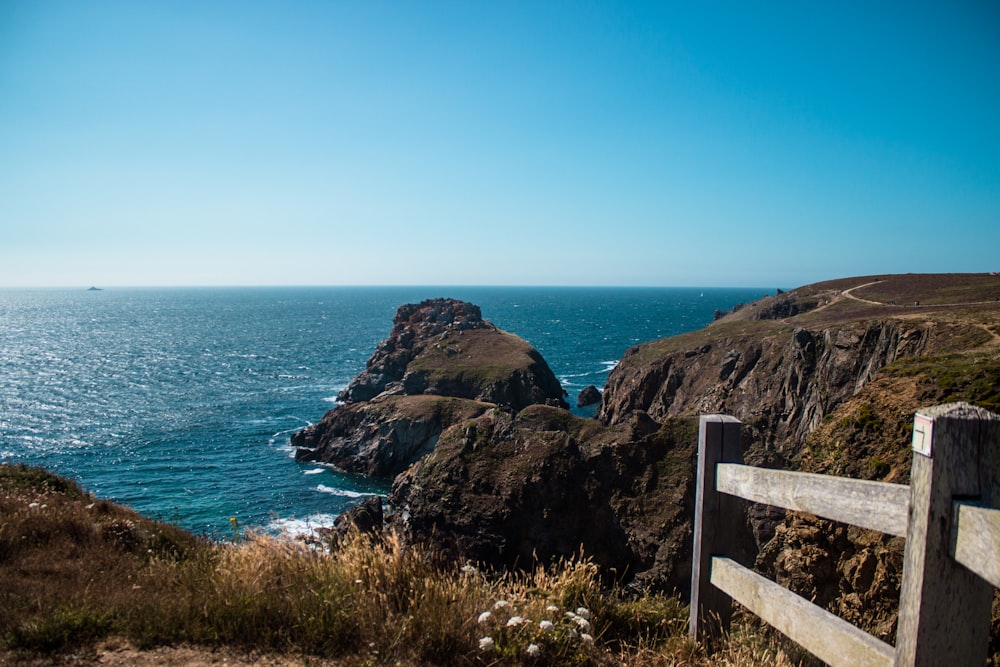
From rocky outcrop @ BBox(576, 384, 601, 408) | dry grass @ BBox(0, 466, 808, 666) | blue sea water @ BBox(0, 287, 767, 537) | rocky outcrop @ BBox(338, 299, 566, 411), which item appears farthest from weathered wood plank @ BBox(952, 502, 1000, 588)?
rocky outcrop @ BBox(576, 384, 601, 408)

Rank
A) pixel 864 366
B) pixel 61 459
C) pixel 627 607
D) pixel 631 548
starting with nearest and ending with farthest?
1. pixel 627 607
2. pixel 631 548
3. pixel 864 366
4. pixel 61 459

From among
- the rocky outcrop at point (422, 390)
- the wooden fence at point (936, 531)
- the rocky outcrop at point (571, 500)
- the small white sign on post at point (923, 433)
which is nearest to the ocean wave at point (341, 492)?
the rocky outcrop at point (422, 390)

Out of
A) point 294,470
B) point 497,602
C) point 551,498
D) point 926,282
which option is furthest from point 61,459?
point 926,282

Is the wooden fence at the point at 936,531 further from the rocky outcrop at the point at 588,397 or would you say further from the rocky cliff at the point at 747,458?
the rocky outcrop at the point at 588,397

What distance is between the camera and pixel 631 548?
17.6 meters

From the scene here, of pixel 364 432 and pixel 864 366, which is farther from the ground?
pixel 864 366

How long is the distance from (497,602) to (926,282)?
92.6 m

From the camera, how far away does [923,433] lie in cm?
326

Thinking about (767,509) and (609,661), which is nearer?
(609,661)

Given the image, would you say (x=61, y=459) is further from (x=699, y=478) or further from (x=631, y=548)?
(x=699, y=478)

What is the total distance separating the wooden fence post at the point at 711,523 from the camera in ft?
17.8

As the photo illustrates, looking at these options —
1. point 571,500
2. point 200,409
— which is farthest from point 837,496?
point 200,409

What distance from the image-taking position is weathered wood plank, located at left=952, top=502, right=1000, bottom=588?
9.39 ft

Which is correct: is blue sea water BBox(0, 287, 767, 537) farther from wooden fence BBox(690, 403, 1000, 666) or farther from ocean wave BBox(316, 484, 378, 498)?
wooden fence BBox(690, 403, 1000, 666)
